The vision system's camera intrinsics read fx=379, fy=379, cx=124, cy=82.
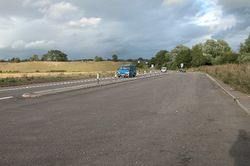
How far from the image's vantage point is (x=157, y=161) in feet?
21.8

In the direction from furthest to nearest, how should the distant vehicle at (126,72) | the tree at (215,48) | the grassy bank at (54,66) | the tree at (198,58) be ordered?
1. the tree at (215,48)
2. the tree at (198,58)
3. the grassy bank at (54,66)
4. the distant vehicle at (126,72)

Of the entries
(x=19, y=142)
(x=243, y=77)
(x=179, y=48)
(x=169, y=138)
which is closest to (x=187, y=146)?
(x=169, y=138)

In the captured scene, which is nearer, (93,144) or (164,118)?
(93,144)

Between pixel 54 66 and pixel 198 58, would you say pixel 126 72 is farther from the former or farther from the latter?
pixel 198 58

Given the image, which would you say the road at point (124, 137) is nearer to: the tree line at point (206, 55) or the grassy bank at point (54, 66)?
the tree line at point (206, 55)

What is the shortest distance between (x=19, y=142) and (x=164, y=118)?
17.4 feet

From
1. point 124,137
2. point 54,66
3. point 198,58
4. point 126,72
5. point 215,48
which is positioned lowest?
point 54,66

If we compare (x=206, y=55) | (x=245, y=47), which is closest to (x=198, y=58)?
(x=206, y=55)

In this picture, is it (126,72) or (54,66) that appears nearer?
(126,72)

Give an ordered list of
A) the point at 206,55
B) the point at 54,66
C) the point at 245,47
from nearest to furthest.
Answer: the point at 245,47 → the point at 54,66 → the point at 206,55

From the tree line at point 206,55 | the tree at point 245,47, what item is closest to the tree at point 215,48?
the tree line at point 206,55

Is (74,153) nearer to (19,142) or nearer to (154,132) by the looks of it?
(19,142)


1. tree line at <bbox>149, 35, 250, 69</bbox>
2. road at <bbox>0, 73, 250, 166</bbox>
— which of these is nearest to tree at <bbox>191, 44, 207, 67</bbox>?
tree line at <bbox>149, 35, 250, 69</bbox>

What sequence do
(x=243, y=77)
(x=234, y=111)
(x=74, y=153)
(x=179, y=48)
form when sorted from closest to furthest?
(x=74, y=153), (x=234, y=111), (x=243, y=77), (x=179, y=48)
